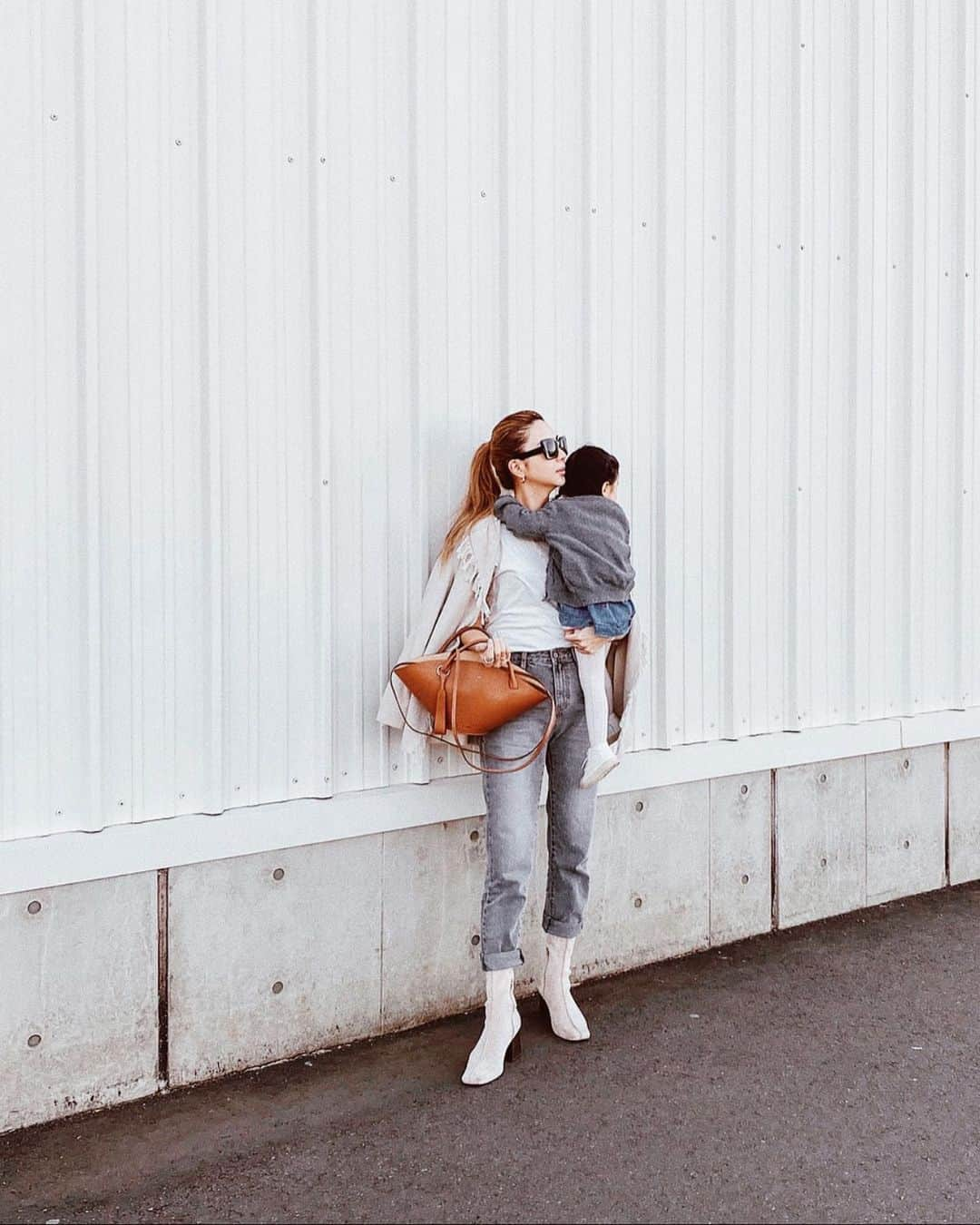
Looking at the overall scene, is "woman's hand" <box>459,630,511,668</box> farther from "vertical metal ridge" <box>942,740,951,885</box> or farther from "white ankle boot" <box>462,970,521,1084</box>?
"vertical metal ridge" <box>942,740,951,885</box>

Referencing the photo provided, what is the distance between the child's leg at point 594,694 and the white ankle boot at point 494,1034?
33.6 inches

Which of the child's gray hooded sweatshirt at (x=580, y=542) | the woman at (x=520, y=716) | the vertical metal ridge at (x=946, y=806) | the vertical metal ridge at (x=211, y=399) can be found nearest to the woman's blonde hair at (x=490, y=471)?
the woman at (x=520, y=716)

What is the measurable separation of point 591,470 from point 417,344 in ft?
2.52

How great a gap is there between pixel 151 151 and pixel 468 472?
1.54 m

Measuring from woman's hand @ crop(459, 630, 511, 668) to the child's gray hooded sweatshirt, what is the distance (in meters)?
0.30

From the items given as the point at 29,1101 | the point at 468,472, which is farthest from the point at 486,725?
the point at 29,1101

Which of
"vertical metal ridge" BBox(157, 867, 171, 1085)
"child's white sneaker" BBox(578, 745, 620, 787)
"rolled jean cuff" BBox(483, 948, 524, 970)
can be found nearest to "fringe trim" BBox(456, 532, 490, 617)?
"child's white sneaker" BBox(578, 745, 620, 787)

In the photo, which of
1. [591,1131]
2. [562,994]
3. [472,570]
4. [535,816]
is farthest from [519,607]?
[591,1131]

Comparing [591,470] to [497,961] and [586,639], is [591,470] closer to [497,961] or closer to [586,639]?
[586,639]

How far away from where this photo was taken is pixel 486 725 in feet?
13.2

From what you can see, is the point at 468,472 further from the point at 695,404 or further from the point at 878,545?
the point at 878,545

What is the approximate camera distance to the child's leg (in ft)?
13.7

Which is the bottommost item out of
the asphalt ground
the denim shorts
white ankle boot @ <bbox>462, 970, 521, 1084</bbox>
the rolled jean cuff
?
the asphalt ground

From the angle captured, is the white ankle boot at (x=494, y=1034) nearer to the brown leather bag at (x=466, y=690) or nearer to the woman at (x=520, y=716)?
the woman at (x=520, y=716)
